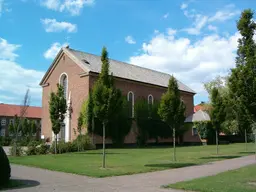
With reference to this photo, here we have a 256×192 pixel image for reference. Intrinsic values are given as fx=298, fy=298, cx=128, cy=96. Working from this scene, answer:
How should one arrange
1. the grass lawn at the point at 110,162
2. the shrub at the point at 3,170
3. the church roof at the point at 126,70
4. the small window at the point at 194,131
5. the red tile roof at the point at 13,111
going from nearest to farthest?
the shrub at the point at 3,170 → the grass lawn at the point at 110,162 → the church roof at the point at 126,70 → the small window at the point at 194,131 → the red tile roof at the point at 13,111

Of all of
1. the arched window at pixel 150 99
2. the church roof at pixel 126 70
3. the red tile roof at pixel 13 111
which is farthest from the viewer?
the red tile roof at pixel 13 111

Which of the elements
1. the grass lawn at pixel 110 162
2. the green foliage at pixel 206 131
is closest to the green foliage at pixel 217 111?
the grass lawn at pixel 110 162

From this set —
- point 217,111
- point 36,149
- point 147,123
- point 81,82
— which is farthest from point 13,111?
point 217,111

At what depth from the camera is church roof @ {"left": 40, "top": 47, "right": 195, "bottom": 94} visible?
124 ft

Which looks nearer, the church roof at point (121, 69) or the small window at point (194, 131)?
the church roof at point (121, 69)

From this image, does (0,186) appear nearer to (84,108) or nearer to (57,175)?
(57,175)

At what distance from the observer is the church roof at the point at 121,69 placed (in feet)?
124

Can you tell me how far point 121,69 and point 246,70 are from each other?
3188cm

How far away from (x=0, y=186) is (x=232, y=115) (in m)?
43.6

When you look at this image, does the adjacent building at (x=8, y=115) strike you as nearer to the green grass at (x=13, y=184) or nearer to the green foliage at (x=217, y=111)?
the green foliage at (x=217, y=111)

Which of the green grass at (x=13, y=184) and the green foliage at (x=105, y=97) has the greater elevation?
the green foliage at (x=105, y=97)

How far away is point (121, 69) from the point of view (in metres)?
43.0

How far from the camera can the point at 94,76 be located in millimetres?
36344

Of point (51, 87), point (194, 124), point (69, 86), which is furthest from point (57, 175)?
point (194, 124)
